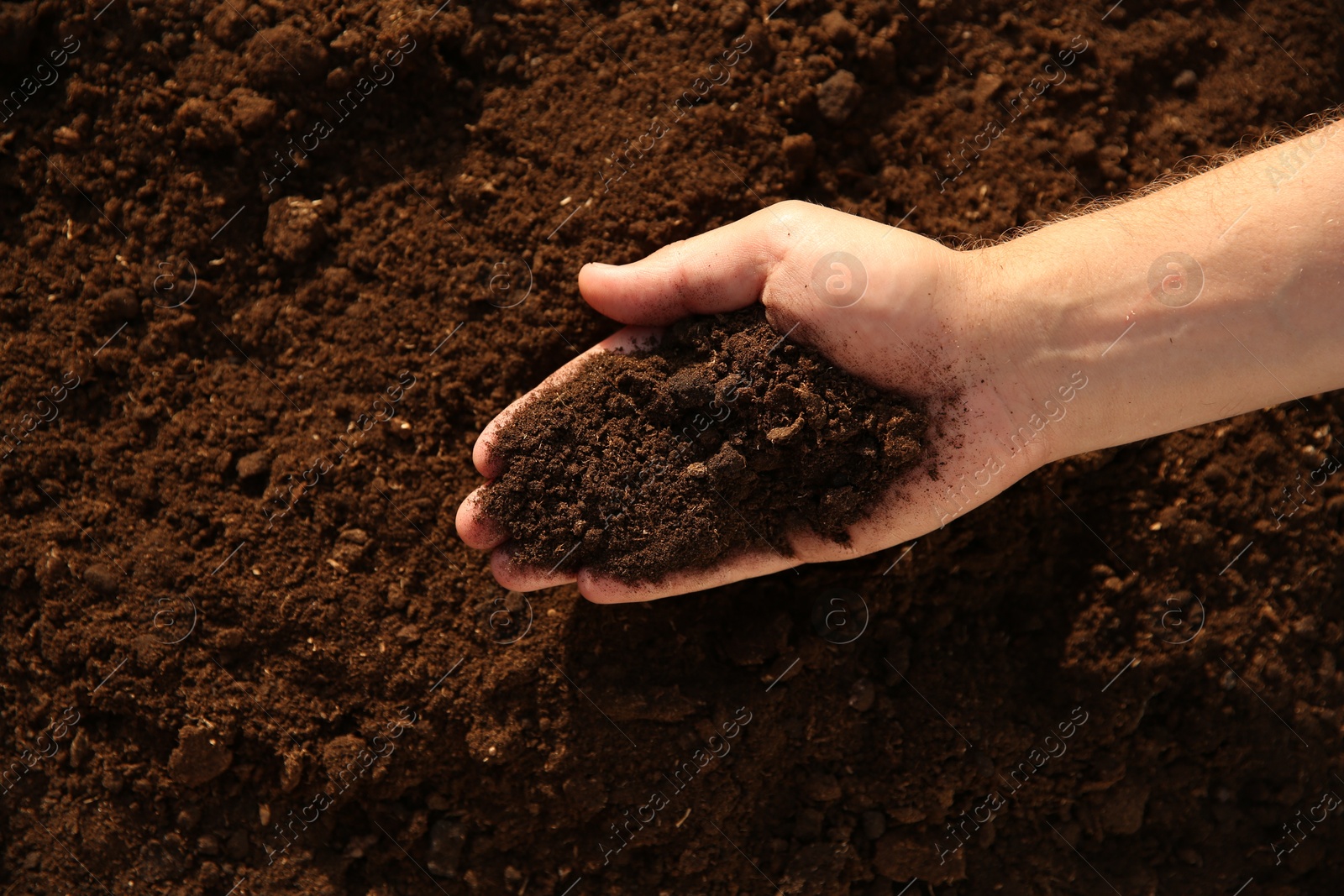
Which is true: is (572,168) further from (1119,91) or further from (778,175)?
(1119,91)

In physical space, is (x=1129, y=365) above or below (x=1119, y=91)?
below

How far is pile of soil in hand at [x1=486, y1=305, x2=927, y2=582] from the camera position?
2.58 metres

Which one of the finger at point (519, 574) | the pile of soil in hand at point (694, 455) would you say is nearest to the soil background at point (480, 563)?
the finger at point (519, 574)

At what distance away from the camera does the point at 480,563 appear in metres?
2.84

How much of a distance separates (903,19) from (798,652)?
2.14 meters

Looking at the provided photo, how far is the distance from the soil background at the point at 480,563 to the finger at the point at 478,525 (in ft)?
0.59

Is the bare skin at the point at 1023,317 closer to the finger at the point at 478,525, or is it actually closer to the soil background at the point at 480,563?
the finger at the point at 478,525

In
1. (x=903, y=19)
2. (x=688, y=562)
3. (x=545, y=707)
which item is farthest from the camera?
(x=903, y=19)

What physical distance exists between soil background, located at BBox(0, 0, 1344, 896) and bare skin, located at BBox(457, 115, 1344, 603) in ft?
0.80

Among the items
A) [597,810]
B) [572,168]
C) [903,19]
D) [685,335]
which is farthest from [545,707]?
[903,19]

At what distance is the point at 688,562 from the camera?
2613mm

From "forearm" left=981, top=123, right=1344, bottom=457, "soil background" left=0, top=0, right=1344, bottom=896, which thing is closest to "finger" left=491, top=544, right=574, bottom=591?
"soil background" left=0, top=0, right=1344, bottom=896

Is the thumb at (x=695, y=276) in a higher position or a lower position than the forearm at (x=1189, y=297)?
higher

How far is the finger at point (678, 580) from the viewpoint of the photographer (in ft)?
8.71
